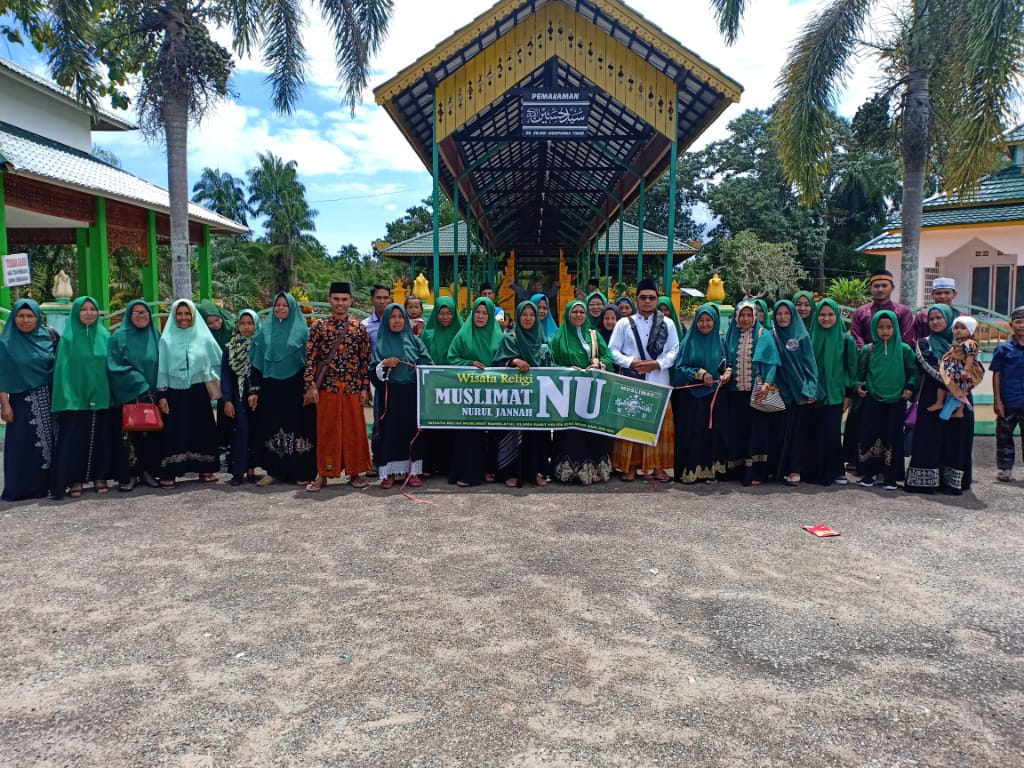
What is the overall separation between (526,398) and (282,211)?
3448 cm

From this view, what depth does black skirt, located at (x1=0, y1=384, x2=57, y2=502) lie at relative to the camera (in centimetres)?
525

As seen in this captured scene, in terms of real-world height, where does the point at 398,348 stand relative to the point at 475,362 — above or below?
above

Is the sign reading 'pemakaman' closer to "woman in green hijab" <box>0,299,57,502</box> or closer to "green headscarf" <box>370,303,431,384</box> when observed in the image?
"green headscarf" <box>370,303,431,384</box>

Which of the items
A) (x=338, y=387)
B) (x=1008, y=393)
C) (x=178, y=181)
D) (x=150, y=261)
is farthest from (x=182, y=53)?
(x=1008, y=393)

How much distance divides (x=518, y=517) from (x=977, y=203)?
1644cm

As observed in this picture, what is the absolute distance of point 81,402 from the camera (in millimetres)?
5285

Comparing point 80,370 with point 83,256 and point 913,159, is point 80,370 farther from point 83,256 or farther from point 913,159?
point 83,256

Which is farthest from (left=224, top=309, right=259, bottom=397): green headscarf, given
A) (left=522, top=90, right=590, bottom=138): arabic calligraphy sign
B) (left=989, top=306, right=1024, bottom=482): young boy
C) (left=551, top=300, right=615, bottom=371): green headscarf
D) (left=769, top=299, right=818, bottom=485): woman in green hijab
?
(left=989, top=306, right=1024, bottom=482): young boy

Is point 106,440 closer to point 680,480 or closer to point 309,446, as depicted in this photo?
point 309,446

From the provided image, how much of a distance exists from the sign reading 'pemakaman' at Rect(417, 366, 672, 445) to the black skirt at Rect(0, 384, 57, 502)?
2.83 metres

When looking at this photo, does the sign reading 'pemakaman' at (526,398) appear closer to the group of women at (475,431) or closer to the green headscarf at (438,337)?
the group of women at (475,431)

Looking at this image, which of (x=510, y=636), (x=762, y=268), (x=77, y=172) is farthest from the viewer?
(x=762, y=268)

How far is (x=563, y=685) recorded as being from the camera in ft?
8.84

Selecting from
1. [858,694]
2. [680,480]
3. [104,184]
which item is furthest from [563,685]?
[104,184]
